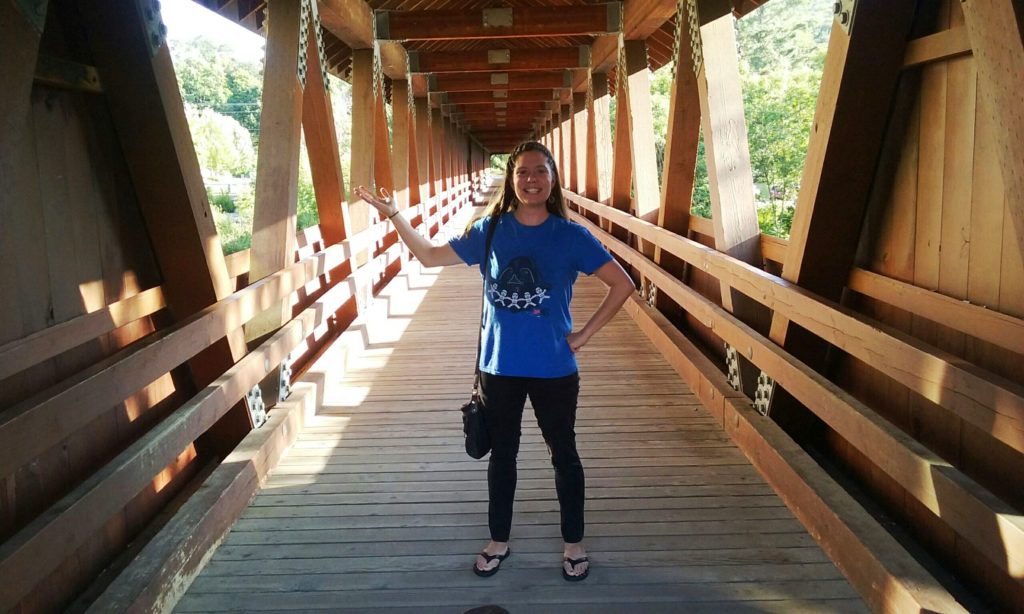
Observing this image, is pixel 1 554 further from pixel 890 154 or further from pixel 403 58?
pixel 403 58

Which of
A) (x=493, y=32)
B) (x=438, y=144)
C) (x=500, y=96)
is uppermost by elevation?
(x=500, y=96)

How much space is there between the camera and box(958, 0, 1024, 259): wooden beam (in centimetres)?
169

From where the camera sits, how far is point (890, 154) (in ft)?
8.61

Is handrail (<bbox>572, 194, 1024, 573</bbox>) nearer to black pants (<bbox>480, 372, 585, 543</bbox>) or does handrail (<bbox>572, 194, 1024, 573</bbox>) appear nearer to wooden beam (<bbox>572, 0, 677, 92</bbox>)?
black pants (<bbox>480, 372, 585, 543</bbox>)

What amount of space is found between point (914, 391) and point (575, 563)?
1177 mm

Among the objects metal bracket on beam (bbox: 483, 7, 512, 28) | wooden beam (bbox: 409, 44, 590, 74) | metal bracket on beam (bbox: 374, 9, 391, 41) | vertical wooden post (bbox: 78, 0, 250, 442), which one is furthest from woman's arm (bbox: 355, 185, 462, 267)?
wooden beam (bbox: 409, 44, 590, 74)

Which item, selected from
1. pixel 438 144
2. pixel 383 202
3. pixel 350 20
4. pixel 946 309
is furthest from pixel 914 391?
pixel 438 144

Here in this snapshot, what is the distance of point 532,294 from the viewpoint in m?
2.18

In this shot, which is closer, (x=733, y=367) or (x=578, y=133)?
(x=733, y=367)

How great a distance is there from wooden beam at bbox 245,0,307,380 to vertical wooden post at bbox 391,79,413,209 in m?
4.18

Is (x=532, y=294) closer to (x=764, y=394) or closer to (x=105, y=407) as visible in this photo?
(x=105, y=407)

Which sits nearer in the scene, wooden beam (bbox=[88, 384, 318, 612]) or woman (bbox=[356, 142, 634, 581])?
wooden beam (bbox=[88, 384, 318, 612])

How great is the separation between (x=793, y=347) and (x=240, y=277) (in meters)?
2.61

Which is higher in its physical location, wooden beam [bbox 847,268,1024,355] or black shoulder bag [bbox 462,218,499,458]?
wooden beam [bbox 847,268,1024,355]
